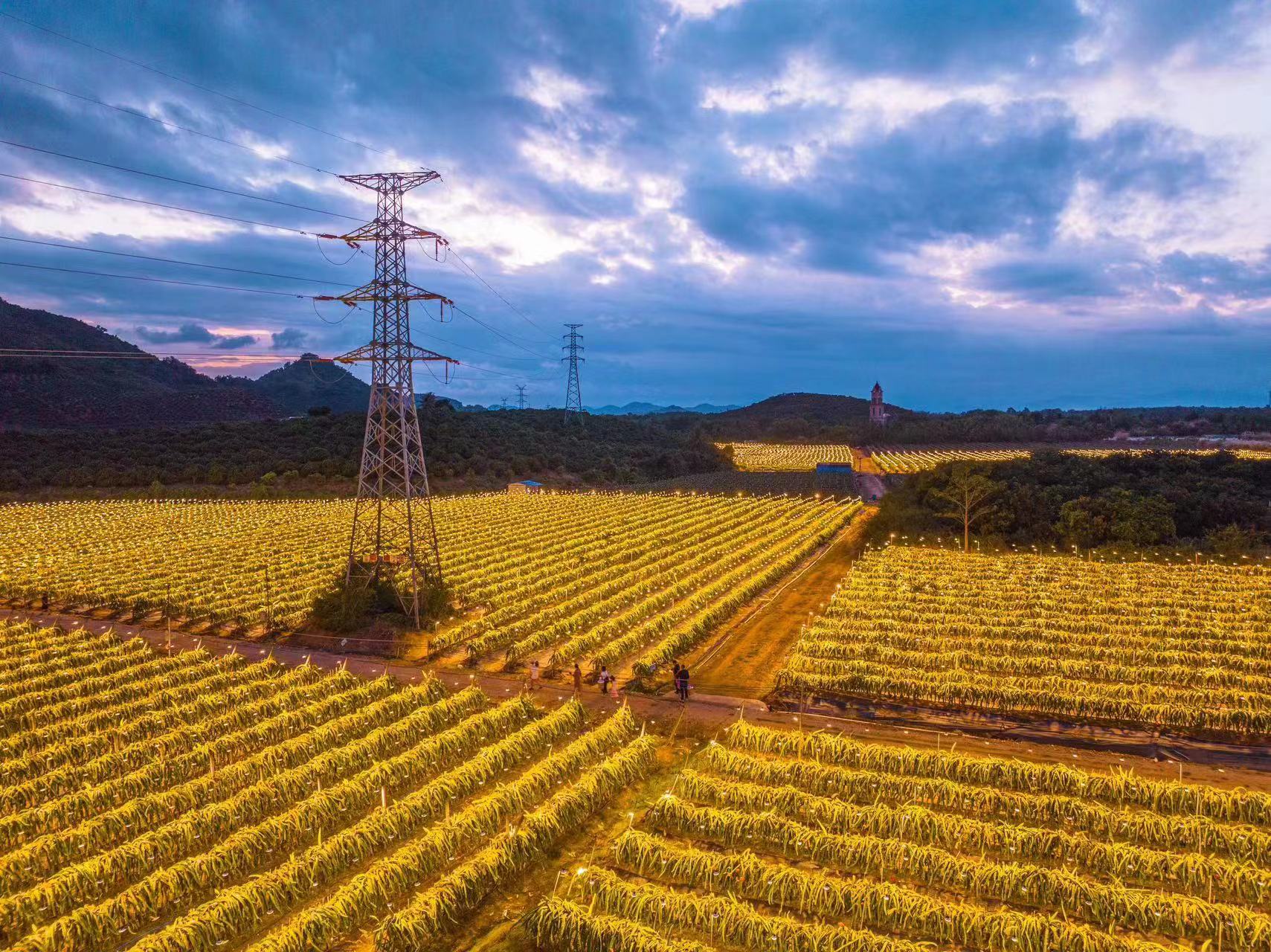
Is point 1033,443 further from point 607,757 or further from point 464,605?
point 607,757

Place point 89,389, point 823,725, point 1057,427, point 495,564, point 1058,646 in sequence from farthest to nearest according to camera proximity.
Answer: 1. point 1057,427
2. point 89,389
3. point 495,564
4. point 1058,646
5. point 823,725

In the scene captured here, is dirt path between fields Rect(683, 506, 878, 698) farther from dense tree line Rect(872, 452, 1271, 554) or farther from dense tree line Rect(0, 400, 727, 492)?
dense tree line Rect(0, 400, 727, 492)

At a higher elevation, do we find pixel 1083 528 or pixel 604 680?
pixel 1083 528

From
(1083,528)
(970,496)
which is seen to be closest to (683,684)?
(970,496)

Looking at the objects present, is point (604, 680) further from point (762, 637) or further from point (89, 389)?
point (89, 389)

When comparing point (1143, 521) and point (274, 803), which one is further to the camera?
point (1143, 521)

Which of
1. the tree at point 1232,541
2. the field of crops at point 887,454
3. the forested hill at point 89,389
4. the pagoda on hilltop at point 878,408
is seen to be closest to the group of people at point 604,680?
the tree at point 1232,541

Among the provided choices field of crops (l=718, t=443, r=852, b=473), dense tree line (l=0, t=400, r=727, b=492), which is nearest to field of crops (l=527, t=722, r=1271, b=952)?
dense tree line (l=0, t=400, r=727, b=492)

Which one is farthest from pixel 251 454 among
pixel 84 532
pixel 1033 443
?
pixel 1033 443

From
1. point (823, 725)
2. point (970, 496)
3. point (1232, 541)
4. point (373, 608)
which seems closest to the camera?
point (823, 725)
